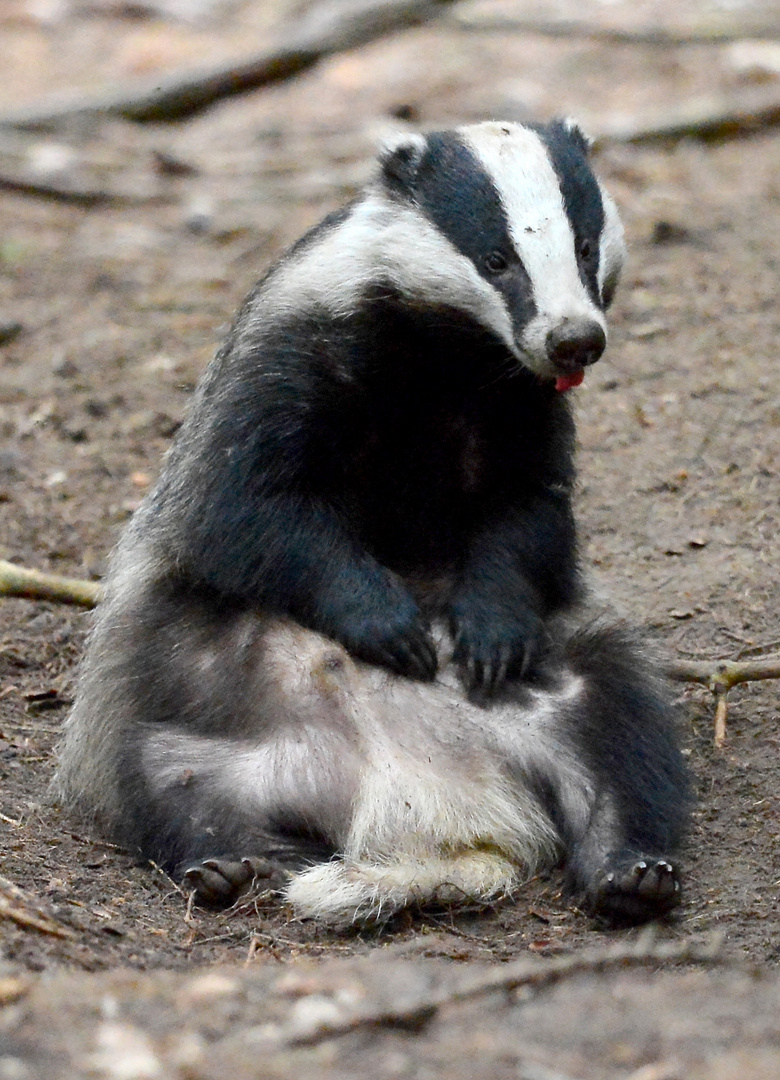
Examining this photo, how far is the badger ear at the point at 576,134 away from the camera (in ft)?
15.0

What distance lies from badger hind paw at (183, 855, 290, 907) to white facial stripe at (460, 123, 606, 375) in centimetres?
147

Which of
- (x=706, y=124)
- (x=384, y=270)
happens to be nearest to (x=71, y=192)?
(x=706, y=124)

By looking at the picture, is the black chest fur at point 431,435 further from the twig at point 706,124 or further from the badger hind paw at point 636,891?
the twig at point 706,124

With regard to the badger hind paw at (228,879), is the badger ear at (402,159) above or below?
above

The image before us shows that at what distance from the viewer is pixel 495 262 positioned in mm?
4109

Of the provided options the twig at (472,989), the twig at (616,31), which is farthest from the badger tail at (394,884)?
the twig at (616,31)

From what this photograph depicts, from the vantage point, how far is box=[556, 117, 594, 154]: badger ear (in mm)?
4586

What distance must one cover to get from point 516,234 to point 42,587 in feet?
7.61

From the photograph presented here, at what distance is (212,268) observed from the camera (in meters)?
8.59

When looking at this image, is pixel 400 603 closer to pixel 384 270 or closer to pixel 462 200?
pixel 384 270

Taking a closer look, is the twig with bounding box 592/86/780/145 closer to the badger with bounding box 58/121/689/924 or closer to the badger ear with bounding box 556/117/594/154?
the badger ear with bounding box 556/117/594/154

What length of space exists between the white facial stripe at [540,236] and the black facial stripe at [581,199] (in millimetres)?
40

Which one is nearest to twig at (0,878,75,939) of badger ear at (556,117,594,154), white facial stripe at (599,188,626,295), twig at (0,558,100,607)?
twig at (0,558,100,607)

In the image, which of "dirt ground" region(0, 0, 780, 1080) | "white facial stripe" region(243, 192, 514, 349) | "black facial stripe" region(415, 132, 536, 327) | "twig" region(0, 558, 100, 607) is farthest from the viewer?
"twig" region(0, 558, 100, 607)
